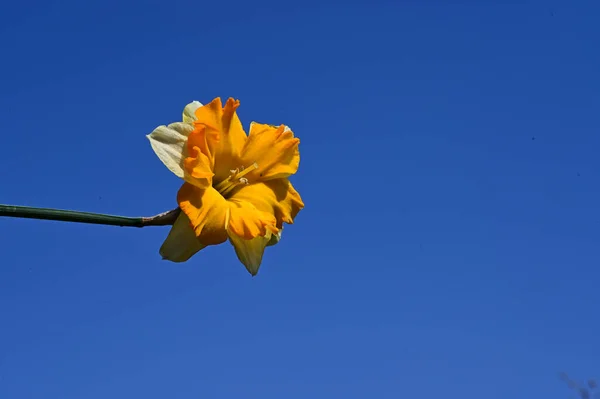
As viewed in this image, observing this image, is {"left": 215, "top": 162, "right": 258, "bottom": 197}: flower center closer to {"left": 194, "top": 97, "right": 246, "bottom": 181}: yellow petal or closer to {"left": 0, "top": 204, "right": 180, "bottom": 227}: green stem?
{"left": 194, "top": 97, "right": 246, "bottom": 181}: yellow petal

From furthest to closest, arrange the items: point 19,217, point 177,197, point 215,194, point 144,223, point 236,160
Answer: point 236,160, point 215,194, point 177,197, point 144,223, point 19,217

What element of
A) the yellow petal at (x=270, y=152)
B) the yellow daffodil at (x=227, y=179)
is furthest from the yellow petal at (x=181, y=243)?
the yellow petal at (x=270, y=152)

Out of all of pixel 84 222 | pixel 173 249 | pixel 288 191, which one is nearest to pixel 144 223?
pixel 84 222

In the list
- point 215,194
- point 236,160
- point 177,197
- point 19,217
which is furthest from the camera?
point 236,160

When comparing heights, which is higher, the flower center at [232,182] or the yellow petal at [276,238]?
the flower center at [232,182]

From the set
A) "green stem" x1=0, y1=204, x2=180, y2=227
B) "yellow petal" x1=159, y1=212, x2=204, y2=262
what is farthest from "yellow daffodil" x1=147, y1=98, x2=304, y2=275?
"green stem" x1=0, y1=204, x2=180, y2=227

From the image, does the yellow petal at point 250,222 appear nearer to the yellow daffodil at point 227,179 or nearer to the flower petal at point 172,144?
the yellow daffodil at point 227,179

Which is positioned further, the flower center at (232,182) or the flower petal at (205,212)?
the flower center at (232,182)

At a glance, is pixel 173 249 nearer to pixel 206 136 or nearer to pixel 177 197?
pixel 177 197
